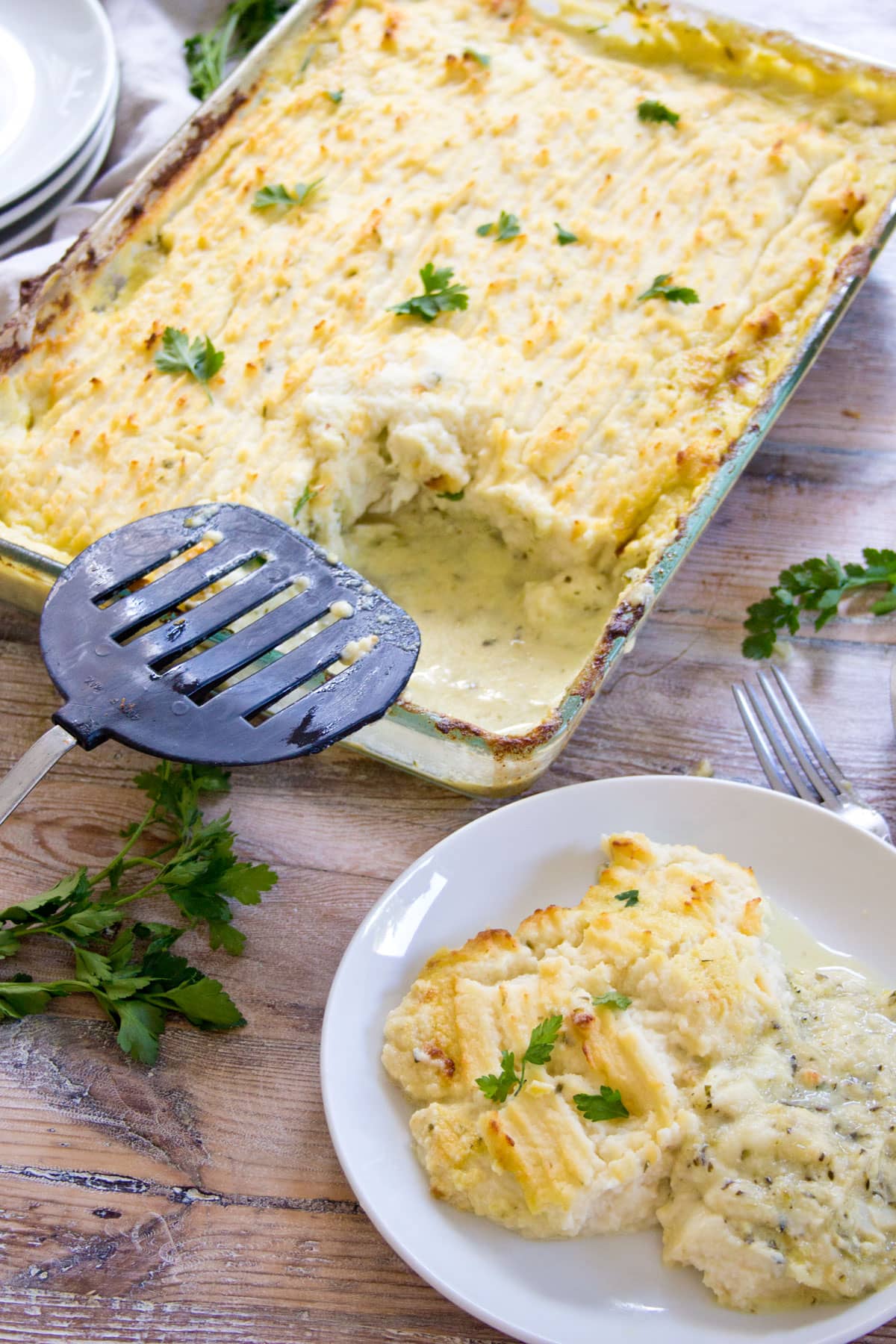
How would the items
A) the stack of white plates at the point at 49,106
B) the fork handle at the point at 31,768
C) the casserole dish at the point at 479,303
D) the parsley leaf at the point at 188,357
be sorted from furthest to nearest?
the stack of white plates at the point at 49,106 → the parsley leaf at the point at 188,357 → the casserole dish at the point at 479,303 → the fork handle at the point at 31,768

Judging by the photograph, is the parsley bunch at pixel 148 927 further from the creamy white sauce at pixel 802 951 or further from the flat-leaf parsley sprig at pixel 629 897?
the creamy white sauce at pixel 802 951

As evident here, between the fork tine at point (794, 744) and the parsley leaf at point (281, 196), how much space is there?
1.44 meters

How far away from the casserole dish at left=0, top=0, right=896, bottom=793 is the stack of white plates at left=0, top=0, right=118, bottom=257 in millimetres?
342

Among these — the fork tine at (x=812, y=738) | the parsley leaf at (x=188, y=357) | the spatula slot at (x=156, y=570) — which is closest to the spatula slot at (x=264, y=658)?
the spatula slot at (x=156, y=570)

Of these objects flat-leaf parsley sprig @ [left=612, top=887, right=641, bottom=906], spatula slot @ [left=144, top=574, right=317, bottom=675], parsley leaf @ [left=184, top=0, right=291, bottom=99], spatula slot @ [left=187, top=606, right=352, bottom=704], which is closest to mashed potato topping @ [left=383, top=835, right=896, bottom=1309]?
flat-leaf parsley sprig @ [left=612, top=887, right=641, bottom=906]

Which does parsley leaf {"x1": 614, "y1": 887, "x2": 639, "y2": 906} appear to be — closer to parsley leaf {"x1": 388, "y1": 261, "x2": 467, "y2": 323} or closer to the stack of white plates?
parsley leaf {"x1": 388, "y1": 261, "x2": 467, "y2": 323}

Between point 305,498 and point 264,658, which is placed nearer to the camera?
point 264,658

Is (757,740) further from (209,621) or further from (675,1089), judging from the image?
(209,621)

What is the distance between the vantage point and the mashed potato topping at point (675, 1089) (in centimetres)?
162

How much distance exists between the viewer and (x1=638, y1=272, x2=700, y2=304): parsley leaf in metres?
2.57

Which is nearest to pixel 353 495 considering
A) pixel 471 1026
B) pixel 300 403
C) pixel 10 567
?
pixel 300 403

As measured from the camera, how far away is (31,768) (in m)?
1.89

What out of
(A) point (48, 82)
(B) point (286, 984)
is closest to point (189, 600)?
(B) point (286, 984)

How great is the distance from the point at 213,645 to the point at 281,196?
1.22m
